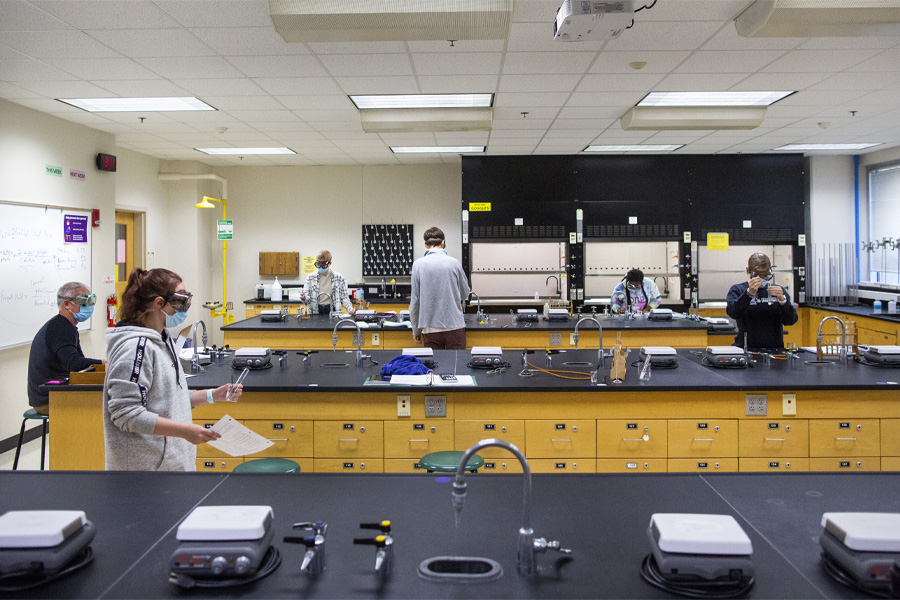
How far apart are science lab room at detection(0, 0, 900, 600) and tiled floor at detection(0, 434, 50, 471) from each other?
53 mm

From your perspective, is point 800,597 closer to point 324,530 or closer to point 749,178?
point 324,530

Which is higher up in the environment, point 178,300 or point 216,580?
point 178,300

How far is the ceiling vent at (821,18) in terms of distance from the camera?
320 cm

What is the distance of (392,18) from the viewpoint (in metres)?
3.29

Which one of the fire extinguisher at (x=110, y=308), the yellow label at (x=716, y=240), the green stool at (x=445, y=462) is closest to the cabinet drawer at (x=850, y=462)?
the green stool at (x=445, y=462)

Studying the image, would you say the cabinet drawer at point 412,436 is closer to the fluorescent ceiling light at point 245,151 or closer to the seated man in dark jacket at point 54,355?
the seated man in dark jacket at point 54,355

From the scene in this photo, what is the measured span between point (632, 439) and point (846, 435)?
1218mm

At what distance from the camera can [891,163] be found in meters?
8.30

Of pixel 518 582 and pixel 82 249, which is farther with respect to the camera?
pixel 82 249

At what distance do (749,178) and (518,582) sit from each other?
870 centimetres

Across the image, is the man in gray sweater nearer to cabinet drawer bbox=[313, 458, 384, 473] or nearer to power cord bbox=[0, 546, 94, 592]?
cabinet drawer bbox=[313, 458, 384, 473]

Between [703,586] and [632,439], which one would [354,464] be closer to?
[632,439]

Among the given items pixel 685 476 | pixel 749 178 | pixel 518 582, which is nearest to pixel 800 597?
pixel 518 582

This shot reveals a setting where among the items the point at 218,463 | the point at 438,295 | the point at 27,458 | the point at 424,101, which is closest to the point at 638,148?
the point at 424,101
